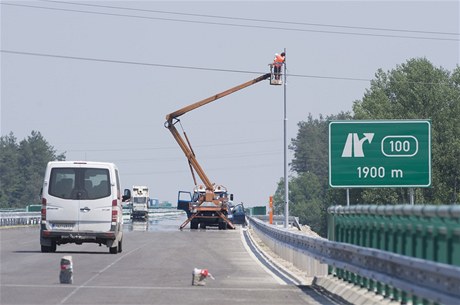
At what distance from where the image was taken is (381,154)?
28.0m

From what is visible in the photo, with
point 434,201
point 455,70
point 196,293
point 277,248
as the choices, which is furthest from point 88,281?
point 455,70

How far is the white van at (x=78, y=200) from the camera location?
3231 centimetres

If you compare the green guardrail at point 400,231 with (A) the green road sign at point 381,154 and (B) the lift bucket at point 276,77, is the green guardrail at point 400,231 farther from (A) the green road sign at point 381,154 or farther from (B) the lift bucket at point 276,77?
(B) the lift bucket at point 276,77

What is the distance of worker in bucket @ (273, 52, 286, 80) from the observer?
53750mm

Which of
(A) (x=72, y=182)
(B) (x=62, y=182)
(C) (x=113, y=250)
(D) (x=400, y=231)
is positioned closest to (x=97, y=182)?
(A) (x=72, y=182)

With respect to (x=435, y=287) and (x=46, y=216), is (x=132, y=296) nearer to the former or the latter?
(x=435, y=287)

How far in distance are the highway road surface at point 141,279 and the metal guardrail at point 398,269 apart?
75 centimetres

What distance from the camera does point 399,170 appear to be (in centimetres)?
2781

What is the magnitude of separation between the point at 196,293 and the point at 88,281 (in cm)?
328

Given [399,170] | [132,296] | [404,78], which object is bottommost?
[132,296]

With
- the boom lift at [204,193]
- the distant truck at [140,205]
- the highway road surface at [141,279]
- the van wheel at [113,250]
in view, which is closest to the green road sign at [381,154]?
the highway road surface at [141,279]

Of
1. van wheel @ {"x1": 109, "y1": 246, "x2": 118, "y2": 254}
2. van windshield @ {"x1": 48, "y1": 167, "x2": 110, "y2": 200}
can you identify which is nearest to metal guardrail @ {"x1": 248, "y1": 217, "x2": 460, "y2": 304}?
van windshield @ {"x1": 48, "y1": 167, "x2": 110, "y2": 200}

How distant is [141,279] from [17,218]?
4813 centimetres

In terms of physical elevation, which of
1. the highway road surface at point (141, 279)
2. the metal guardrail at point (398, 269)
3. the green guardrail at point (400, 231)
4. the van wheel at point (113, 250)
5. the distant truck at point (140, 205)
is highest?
the distant truck at point (140, 205)
